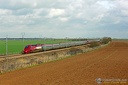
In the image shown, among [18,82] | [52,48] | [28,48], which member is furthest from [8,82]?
[52,48]

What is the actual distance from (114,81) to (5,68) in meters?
12.1

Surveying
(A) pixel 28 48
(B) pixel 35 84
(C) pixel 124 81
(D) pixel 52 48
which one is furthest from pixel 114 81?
(D) pixel 52 48

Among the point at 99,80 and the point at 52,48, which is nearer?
the point at 99,80

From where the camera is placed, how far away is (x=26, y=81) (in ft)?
60.8

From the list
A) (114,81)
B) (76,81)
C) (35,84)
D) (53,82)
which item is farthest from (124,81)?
A: (35,84)

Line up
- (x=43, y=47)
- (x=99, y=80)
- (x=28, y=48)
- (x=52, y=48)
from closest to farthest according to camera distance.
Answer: (x=99, y=80) → (x=28, y=48) → (x=43, y=47) → (x=52, y=48)

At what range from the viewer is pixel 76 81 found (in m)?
18.2

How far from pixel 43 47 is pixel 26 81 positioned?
3641 centimetres

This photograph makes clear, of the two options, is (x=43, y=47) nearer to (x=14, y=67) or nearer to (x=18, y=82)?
(x=14, y=67)

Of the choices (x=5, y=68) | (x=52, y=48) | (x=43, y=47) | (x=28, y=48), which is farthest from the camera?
(x=52, y=48)

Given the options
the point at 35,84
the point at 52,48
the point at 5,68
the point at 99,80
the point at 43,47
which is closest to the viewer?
the point at 35,84

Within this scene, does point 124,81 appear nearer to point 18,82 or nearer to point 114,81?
point 114,81

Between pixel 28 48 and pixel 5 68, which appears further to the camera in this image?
pixel 28 48

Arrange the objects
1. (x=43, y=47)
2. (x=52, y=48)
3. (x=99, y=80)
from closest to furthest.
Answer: (x=99, y=80) < (x=43, y=47) < (x=52, y=48)
